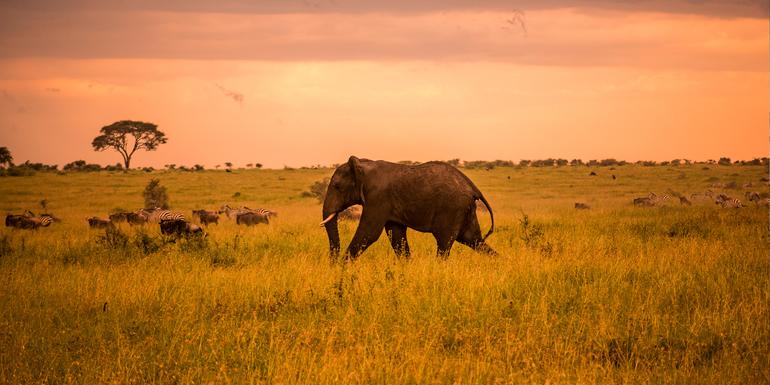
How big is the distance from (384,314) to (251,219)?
47.3 ft

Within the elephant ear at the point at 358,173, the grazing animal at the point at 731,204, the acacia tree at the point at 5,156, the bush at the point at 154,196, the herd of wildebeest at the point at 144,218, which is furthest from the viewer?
the acacia tree at the point at 5,156

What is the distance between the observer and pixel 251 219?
847 inches

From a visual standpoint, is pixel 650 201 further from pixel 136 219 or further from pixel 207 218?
pixel 136 219

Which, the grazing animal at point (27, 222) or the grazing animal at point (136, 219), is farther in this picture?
the grazing animal at point (136, 219)

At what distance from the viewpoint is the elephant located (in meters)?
12.0

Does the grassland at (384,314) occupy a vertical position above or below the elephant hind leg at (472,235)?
below

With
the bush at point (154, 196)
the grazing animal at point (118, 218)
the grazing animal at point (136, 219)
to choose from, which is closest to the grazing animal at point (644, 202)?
the grazing animal at point (136, 219)

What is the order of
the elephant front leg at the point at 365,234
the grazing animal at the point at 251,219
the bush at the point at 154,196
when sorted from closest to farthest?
the elephant front leg at the point at 365,234 < the grazing animal at the point at 251,219 < the bush at the point at 154,196

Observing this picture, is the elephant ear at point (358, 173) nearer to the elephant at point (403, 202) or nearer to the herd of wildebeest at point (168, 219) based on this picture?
the elephant at point (403, 202)

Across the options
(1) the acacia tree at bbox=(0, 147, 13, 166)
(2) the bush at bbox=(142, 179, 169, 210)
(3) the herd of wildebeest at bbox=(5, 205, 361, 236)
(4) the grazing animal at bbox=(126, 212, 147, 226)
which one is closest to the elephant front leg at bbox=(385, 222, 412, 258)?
(3) the herd of wildebeest at bbox=(5, 205, 361, 236)

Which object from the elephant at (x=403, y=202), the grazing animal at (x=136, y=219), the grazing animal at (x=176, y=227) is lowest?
the grazing animal at (x=136, y=219)

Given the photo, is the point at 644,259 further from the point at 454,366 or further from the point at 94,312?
the point at 94,312

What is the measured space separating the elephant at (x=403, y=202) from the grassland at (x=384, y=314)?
1.63 ft

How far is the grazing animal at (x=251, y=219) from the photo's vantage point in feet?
70.5
